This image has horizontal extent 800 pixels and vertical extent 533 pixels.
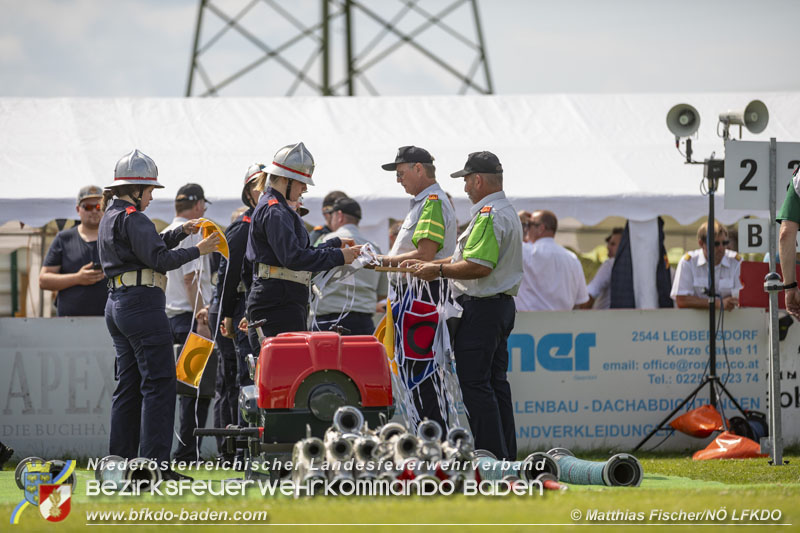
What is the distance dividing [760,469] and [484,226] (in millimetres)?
2606

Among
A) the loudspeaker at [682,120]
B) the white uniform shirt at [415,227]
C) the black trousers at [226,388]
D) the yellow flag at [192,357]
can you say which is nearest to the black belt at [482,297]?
the white uniform shirt at [415,227]

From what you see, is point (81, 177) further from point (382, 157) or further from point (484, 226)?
point (484, 226)

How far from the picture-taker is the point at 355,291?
348 inches

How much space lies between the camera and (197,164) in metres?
12.9

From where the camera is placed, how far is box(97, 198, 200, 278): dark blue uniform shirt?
673cm

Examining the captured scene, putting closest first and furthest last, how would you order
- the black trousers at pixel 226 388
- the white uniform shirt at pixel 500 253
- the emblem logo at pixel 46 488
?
the emblem logo at pixel 46 488
the white uniform shirt at pixel 500 253
the black trousers at pixel 226 388

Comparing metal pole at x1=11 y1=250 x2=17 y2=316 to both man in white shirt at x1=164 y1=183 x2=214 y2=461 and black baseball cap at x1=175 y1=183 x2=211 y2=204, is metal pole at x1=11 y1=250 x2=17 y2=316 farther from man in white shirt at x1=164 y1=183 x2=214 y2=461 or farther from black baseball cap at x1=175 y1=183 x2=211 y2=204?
black baseball cap at x1=175 y1=183 x2=211 y2=204

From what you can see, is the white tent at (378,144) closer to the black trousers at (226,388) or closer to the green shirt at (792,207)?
the black trousers at (226,388)

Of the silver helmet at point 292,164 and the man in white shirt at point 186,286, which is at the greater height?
the silver helmet at point 292,164

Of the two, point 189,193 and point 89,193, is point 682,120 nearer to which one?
point 189,193

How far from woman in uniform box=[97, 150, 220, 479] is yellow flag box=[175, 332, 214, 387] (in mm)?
495

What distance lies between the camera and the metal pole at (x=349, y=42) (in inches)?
833

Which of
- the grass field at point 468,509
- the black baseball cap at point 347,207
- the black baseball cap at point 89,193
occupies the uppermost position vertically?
the black baseball cap at point 89,193

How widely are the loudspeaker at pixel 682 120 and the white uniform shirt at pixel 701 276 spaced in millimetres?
1149
